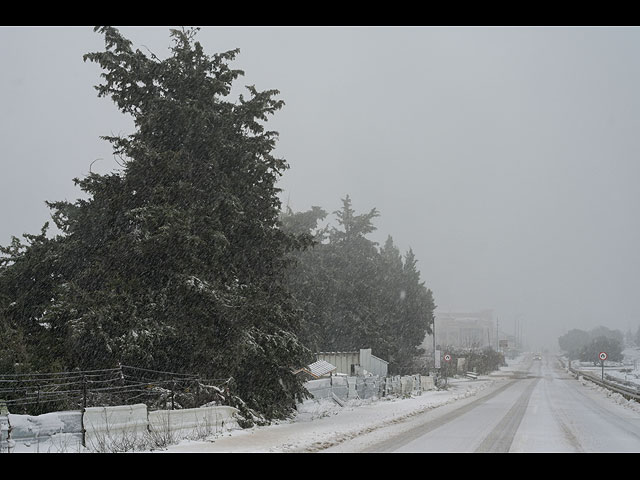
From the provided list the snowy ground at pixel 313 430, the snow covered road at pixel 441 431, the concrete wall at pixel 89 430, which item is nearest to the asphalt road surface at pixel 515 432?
the snow covered road at pixel 441 431

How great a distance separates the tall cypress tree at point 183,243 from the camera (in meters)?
21.0

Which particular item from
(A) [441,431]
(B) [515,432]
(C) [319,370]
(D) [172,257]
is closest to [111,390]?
(D) [172,257]

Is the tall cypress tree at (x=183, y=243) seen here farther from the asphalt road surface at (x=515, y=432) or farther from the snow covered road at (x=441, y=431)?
the asphalt road surface at (x=515, y=432)

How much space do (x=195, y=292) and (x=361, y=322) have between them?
38.6 m

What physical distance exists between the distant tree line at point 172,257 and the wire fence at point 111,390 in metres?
0.50

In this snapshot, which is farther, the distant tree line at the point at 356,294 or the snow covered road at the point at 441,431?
the distant tree line at the point at 356,294

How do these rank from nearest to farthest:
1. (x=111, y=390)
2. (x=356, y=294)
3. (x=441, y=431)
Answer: (x=441, y=431), (x=111, y=390), (x=356, y=294)

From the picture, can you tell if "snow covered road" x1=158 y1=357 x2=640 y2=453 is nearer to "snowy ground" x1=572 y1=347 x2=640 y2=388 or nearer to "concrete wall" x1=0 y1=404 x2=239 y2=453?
"concrete wall" x1=0 y1=404 x2=239 y2=453

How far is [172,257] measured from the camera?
22.0m

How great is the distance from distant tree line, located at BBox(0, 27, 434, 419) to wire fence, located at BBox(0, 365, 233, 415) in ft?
1.65

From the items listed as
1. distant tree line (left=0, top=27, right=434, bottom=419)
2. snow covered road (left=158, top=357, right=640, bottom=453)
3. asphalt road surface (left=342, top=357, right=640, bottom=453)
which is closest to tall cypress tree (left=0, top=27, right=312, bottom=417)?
distant tree line (left=0, top=27, right=434, bottom=419)

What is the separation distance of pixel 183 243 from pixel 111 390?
5.20m

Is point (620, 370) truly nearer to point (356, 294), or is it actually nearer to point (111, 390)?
point (356, 294)
